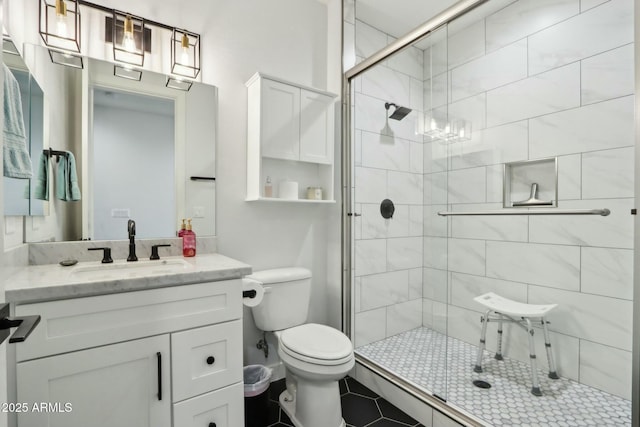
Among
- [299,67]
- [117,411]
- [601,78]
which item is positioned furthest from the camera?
[299,67]

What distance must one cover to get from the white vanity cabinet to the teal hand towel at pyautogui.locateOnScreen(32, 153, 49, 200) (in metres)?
0.60

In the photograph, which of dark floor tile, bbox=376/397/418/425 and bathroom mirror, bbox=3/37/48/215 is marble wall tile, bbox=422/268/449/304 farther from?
bathroom mirror, bbox=3/37/48/215

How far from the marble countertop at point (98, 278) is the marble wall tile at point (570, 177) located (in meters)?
1.98

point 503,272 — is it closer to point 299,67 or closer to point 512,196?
point 512,196

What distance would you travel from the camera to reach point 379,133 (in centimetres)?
248

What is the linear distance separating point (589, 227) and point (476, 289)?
85 cm

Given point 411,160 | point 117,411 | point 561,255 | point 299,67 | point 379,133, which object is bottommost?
point 117,411

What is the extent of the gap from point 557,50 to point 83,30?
273 cm

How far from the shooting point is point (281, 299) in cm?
188

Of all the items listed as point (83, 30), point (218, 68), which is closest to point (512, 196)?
point (218, 68)

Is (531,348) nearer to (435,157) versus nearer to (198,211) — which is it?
(435,157)

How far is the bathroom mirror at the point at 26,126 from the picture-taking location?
1167mm

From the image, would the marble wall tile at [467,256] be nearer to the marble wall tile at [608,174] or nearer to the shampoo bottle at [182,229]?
the marble wall tile at [608,174]

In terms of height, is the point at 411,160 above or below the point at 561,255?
above
